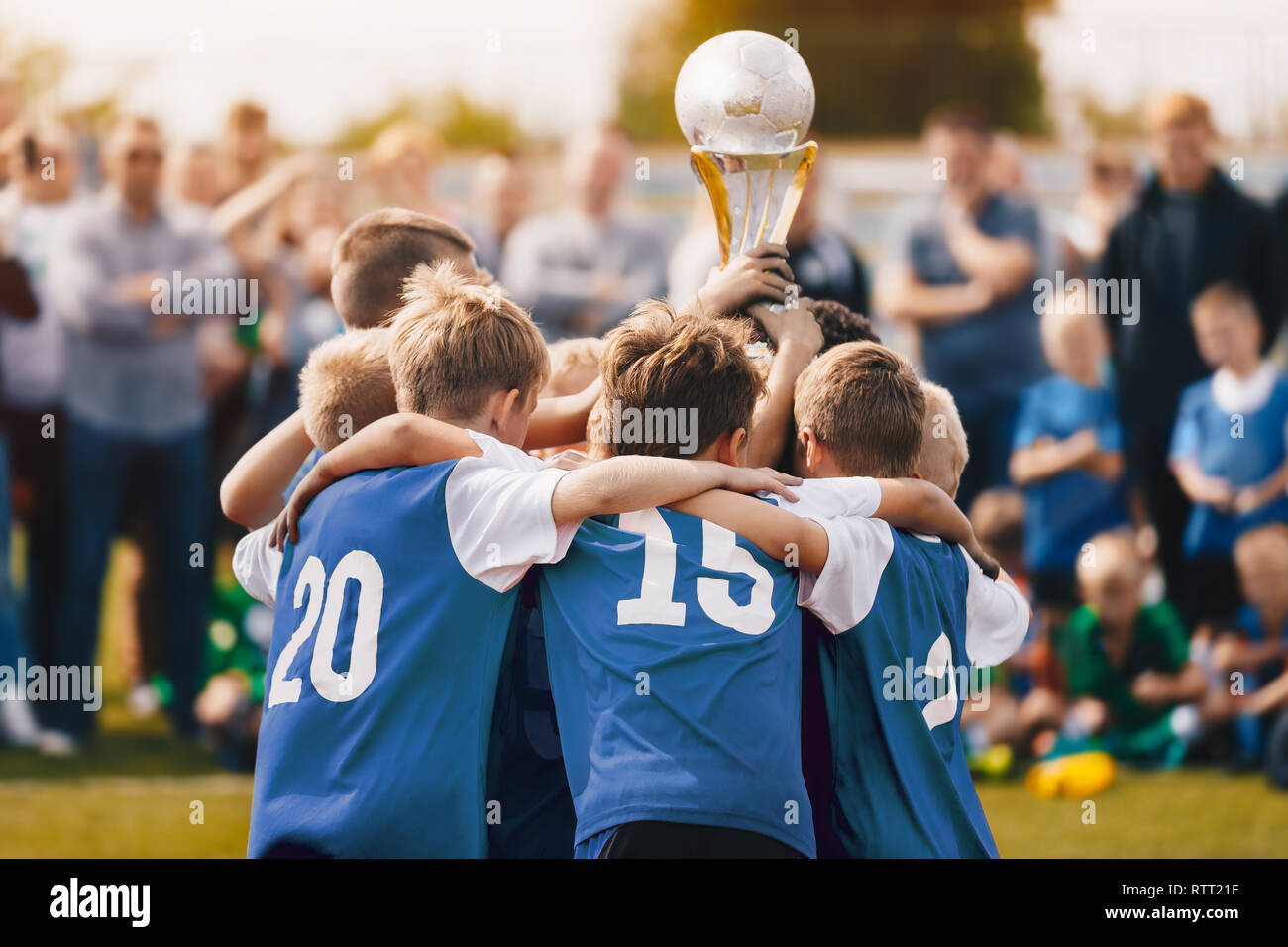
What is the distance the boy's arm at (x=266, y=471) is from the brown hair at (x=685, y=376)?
813 millimetres

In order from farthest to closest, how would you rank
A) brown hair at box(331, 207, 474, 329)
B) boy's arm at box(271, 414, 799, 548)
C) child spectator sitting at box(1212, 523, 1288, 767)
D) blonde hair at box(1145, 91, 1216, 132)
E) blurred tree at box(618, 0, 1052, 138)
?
blurred tree at box(618, 0, 1052, 138) → blonde hair at box(1145, 91, 1216, 132) → child spectator sitting at box(1212, 523, 1288, 767) → brown hair at box(331, 207, 474, 329) → boy's arm at box(271, 414, 799, 548)

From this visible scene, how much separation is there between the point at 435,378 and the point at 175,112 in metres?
8.42

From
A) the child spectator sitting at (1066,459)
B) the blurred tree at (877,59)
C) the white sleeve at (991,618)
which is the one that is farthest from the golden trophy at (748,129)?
the blurred tree at (877,59)

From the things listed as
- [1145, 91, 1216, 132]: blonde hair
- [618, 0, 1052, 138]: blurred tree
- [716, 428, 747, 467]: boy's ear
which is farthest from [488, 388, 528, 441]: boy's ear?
[618, 0, 1052, 138]: blurred tree

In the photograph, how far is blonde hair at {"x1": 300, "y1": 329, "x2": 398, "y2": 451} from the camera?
2855 mm

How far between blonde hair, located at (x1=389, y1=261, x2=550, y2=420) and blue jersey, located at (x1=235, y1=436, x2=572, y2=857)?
0.40 feet

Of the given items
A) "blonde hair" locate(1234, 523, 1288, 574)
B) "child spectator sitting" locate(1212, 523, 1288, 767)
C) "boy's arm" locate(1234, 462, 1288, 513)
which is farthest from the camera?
"boy's arm" locate(1234, 462, 1288, 513)

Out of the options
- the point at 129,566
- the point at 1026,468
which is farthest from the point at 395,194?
the point at 1026,468

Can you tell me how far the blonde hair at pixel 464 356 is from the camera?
262 cm

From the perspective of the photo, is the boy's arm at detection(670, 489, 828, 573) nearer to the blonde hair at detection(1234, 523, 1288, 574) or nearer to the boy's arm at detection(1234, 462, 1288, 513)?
the blonde hair at detection(1234, 523, 1288, 574)

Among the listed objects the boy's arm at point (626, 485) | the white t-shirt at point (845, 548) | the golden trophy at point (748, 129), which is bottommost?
the white t-shirt at point (845, 548)

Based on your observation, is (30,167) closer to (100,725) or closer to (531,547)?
(100,725)

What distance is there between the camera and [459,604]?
2.48m

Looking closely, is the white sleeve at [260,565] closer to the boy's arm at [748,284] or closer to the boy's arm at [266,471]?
the boy's arm at [266,471]
